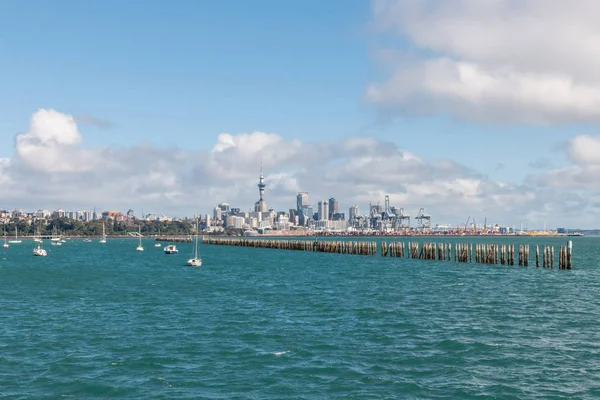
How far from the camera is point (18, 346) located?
35.2m

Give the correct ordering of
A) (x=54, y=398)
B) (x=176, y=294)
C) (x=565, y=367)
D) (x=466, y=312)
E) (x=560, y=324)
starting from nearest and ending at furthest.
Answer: (x=54, y=398) < (x=565, y=367) < (x=560, y=324) < (x=466, y=312) < (x=176, y=294)

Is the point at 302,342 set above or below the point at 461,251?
below

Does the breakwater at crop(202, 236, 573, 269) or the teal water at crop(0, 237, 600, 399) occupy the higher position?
the breakwater at crop(202, 236, 573, 269)

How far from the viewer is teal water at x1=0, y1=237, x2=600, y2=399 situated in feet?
88.5

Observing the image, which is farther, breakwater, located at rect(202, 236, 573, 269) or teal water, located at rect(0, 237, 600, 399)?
breakwater, located at rect(202, 236, 573, 269)

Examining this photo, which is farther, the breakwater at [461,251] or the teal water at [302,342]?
the breakwater at [461,251]

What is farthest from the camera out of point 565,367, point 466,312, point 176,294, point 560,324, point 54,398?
point 176,294

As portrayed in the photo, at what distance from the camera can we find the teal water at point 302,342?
26969 millimetres

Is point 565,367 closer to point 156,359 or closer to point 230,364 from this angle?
point 230,364

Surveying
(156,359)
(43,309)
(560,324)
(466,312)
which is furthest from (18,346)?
(560,324)

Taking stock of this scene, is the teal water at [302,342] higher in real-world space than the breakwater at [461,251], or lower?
lower

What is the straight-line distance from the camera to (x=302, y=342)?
3581 centimetres

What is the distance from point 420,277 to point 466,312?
30642mm

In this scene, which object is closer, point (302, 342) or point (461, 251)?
point (302, 342)
